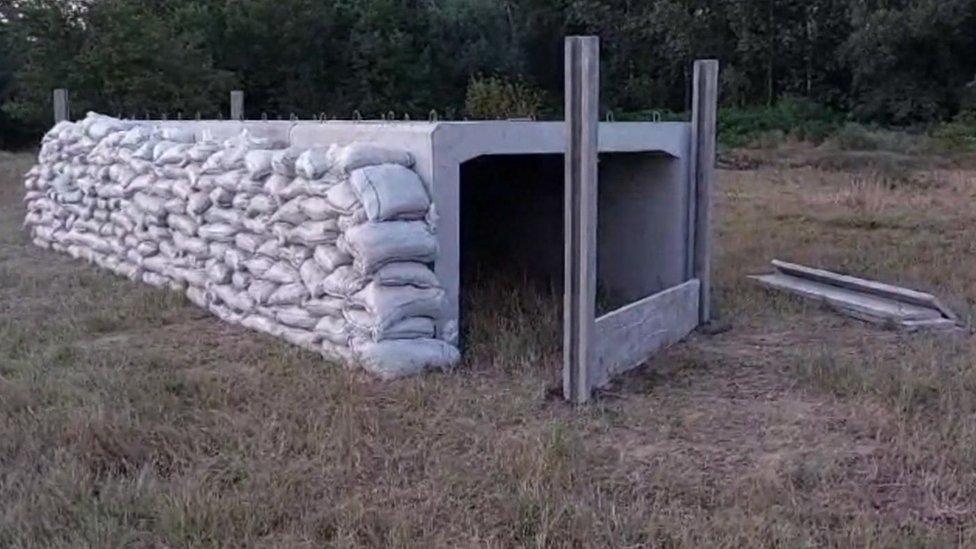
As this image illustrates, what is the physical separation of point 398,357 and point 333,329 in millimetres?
501

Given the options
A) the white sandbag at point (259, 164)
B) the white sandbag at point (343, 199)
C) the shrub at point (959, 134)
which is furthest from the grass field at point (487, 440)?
the shrub at point (959, 134)

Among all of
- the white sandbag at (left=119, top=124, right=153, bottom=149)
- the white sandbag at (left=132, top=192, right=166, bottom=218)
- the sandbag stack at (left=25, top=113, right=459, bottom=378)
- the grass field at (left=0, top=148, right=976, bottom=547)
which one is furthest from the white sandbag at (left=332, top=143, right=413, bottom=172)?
the white sandbag at (left=119, top=124, right=153, bottom=149)

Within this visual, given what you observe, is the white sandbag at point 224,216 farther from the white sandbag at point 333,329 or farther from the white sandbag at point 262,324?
the white sandbag at point 333,329

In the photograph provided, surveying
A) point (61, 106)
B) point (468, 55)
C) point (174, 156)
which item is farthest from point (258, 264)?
point (468, 55)

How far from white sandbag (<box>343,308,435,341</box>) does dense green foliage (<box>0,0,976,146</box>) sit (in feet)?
49.7

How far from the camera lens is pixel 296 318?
6109 mm

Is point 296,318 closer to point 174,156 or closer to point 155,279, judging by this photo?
point 174,156

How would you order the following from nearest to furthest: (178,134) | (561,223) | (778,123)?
(178,134)
(561,223)
(778,123)

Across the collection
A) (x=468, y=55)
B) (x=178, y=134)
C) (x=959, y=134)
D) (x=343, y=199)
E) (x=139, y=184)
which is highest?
(x=468, y=55)

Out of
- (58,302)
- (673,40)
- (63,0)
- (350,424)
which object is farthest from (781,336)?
(673,40)

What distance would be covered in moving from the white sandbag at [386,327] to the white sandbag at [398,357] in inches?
1.1

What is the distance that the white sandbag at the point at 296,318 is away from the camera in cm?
601

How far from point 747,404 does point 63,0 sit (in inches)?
845

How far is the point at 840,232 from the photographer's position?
11.1 metres
